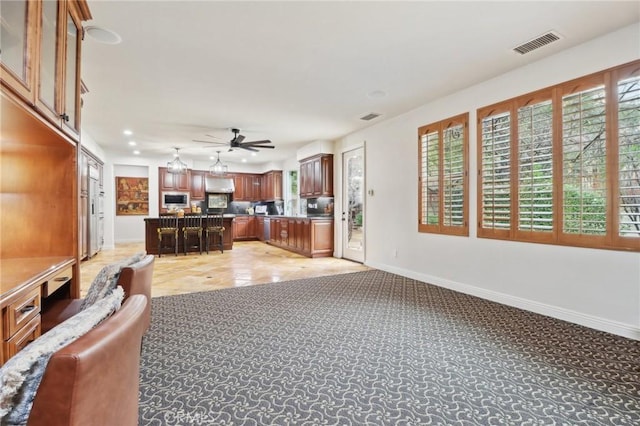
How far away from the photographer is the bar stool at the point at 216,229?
755 centimetres

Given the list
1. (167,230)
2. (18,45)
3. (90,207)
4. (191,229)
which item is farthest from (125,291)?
(90,207)

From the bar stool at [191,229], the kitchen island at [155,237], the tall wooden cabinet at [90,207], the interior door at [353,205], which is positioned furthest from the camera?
the bar stool at [191,229]

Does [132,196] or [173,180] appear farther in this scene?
[173,180]

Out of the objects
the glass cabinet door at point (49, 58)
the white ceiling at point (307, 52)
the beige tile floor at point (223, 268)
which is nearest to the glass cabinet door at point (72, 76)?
the glass cabinet door at point (49, 58)

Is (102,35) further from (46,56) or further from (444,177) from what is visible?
(444,177)

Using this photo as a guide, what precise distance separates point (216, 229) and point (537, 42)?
687cm

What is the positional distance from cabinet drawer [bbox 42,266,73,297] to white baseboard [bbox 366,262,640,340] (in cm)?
414

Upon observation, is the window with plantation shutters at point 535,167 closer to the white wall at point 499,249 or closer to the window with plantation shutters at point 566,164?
the window with plantation shutters at point 566,164

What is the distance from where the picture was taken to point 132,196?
9.50 meters

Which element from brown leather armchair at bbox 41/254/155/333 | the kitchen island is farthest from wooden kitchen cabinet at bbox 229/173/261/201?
brown leather armchair at bbox 41/254/155/333

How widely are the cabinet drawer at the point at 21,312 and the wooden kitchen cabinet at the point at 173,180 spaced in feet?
29.0

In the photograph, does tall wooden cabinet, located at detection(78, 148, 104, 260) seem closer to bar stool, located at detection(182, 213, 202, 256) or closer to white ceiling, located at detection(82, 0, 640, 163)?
white ceiling, located at detection(82, 0, 640, 163)

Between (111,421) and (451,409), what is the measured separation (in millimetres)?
1659

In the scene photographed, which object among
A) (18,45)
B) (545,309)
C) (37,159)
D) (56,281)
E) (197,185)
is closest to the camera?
(18,45)
